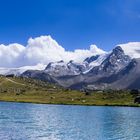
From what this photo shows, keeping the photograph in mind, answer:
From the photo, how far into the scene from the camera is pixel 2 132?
90438 millimetres

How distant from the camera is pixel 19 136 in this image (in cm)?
8581

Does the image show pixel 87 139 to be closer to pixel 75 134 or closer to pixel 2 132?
pixel 75 134

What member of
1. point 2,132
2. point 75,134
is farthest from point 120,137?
point 2,132

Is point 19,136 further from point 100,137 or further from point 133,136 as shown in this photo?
point 133,136

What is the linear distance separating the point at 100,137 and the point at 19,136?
19.2 metres

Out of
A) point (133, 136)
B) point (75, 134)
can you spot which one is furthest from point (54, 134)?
point (133, 136)

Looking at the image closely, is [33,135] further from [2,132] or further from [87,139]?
[87,139]

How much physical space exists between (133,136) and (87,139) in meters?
14.9

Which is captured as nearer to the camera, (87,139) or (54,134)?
(87,139)

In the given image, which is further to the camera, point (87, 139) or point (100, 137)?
point (100, 137)

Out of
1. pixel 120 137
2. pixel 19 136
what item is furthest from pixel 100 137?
pixel 19 136

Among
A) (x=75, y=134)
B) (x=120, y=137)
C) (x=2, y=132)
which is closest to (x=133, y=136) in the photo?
(x=120, y=137)

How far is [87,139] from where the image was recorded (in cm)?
8581

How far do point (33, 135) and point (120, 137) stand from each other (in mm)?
20787
